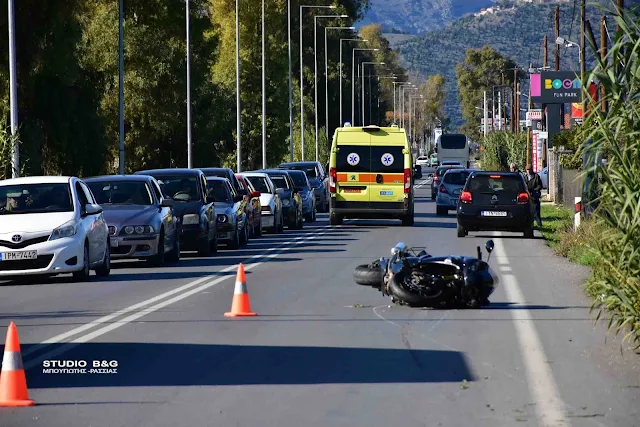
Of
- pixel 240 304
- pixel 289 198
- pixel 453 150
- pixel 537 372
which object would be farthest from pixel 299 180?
pixel 453 150

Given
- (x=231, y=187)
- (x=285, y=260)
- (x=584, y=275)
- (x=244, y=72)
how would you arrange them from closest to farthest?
(x=584, y=275)
(x=285, y=260)
(x=231, y=187)
(x=244, y=72)

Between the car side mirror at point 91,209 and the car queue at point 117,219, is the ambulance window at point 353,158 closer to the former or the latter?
the car queue at point 117,219

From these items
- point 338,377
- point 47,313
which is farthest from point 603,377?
point 47,313

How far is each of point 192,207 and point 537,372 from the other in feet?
57.7

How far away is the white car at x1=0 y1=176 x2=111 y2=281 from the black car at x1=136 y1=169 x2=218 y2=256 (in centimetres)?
528

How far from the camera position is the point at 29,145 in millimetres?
44469

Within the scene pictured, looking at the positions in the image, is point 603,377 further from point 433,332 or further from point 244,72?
point 244,72

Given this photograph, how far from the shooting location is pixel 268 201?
3822cm

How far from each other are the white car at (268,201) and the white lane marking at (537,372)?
768 inches

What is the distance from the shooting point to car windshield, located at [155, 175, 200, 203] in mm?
29656

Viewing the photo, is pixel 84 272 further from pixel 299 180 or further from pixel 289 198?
pixel 299 180

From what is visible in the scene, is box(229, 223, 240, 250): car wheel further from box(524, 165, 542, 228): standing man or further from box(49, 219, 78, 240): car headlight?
box(524, 165, 542, 228): standing man

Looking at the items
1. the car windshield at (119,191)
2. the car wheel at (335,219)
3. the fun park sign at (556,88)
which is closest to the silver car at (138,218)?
the car windshield at (119,191)

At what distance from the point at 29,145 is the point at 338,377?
3430 cm
